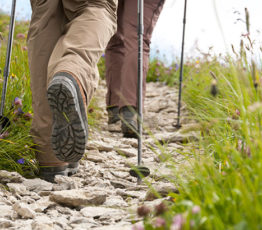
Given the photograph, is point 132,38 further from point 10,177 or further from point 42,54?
point 10,177

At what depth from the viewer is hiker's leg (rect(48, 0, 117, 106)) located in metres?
2.15

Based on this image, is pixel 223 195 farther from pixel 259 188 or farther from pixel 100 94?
pixel 100 94

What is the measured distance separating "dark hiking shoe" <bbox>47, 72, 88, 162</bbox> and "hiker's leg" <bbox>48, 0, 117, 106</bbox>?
0.09 metres

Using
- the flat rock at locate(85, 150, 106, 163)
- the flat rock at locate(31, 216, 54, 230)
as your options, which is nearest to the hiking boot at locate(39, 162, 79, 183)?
the flat rock at locate(85, 150, 106, 163)

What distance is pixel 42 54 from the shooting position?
2457 millimetres

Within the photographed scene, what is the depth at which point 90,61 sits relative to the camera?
226 centimetres

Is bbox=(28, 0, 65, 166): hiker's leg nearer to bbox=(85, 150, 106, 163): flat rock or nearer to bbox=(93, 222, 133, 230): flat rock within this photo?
bbox=(85, 150, 106, 163): flat rock

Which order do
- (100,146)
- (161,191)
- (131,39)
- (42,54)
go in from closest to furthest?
(161,191) → (42,54) → (100,146) → (131,39)

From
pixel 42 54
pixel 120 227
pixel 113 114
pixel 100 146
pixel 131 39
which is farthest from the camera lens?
pixel 113 114

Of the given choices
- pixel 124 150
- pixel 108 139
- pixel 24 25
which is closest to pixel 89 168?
pixel 124 150

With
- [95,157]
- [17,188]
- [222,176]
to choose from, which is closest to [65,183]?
[17,188]

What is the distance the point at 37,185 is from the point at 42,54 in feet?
2.79

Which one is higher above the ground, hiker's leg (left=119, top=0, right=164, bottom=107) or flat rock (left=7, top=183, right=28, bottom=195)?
hiker's leg (left=119, top=0, right=164, bottom=107)

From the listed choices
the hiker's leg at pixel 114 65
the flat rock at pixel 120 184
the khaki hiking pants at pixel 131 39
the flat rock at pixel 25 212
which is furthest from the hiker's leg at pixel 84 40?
the hiker's leg at pixel 114 65
